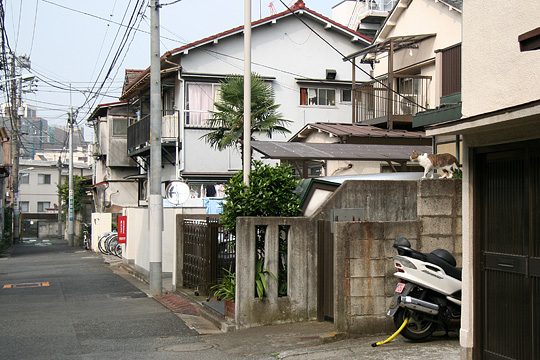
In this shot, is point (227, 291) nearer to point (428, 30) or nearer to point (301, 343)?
point (301, 343)

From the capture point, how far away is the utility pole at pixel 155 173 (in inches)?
664

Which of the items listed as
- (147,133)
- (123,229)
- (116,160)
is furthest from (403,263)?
(116,160)

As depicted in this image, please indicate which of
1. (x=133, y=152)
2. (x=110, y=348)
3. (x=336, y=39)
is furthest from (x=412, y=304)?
(x=133, y=152)

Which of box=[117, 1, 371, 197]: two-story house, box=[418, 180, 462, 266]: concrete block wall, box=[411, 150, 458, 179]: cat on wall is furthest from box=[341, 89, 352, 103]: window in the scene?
box=[418, 180, 462, 266]: concrete block wall

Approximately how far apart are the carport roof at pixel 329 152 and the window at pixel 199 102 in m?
11.5

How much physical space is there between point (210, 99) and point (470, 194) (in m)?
22.1

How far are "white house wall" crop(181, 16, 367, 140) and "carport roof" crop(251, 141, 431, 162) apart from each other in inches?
486

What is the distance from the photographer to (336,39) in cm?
3102

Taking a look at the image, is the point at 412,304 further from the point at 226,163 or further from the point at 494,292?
the point at 226,163

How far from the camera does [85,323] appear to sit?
1278 cm

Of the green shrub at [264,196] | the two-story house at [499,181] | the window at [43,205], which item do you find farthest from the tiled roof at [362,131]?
the window at [43,205]

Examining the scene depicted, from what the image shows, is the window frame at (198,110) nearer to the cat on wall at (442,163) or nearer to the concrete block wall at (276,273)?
the concrete block wall at (276,273)

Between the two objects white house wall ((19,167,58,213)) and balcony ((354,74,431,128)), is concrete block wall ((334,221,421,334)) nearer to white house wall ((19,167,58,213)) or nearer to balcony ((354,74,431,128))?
A: balcony ((354,74,431,128))

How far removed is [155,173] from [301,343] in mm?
8261
